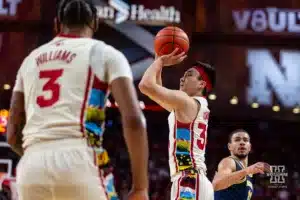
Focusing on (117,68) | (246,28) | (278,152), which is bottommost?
(278,152)

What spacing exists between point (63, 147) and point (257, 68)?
13.4 meters

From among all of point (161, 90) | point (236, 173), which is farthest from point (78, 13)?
point (236, 173)

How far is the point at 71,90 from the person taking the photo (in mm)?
2973

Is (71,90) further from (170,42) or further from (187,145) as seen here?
(170,42)

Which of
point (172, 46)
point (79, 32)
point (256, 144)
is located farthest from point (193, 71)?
point (256, 144)

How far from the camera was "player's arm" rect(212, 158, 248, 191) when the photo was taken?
242 inches

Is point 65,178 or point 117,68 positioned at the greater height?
point 117,68

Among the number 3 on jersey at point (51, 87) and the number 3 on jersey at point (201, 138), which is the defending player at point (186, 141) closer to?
the number 3 on jersey at point (201, 138)

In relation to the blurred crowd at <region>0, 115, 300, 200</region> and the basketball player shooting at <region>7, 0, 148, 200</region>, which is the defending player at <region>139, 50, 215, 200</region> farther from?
the blurred crowd at <region>0, 115, 300, 200</region>

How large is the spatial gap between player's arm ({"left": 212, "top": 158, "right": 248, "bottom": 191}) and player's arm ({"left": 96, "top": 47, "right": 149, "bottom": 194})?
10.8 feet

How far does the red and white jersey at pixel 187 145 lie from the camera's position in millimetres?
5516

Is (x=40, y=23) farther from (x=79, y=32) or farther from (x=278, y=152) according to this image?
(x=79, y=32)

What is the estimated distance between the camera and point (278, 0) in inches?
632

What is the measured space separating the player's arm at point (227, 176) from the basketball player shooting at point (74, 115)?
3294 mm
